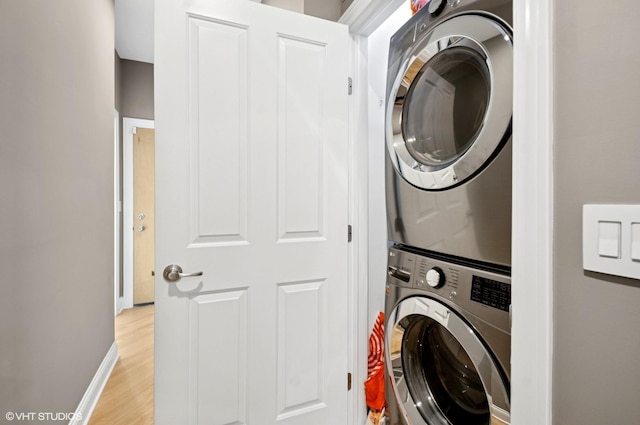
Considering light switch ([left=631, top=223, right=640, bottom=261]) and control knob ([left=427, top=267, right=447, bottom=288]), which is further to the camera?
control knob ([left=427, top=267, right=447, bottom=288])

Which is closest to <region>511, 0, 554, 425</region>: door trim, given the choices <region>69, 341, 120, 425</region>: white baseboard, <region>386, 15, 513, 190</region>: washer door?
<region>386, 15, 513, 190</region>: washer door

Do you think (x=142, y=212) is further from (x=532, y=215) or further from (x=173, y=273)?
(x=532, y=215)

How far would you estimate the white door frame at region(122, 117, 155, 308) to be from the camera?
3.34m

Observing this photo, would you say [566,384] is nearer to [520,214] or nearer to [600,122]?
[520,214]

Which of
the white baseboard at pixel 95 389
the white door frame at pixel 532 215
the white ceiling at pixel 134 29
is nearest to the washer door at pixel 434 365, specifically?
the white door frame at pixel 532 215

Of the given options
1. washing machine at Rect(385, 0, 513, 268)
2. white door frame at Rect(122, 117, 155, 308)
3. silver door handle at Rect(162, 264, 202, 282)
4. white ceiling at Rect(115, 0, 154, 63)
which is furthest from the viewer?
white door frame at Rect(122, 117, 155, 308)

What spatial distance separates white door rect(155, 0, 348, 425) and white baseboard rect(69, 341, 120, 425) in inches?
31.6

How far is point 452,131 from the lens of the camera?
3.38 ft

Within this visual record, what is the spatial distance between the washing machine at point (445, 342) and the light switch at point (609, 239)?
279 millimetres

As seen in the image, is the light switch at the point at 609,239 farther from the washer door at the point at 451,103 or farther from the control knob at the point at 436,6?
the control knob at the point at 436,6

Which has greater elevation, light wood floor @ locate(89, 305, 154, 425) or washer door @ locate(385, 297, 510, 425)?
washer door @ locate(385, 297, 510, 425)

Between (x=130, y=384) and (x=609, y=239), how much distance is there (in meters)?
2.49

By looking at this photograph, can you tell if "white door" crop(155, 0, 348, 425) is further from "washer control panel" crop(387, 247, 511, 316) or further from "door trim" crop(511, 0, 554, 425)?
"door trim" crop(511, 0, 554, 425)

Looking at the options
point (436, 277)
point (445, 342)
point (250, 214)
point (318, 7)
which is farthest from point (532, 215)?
point (318, 7)
